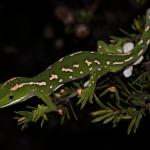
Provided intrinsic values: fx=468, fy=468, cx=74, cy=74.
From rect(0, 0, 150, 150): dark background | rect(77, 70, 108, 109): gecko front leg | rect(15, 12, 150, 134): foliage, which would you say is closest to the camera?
rect(15, 12, 150, 134): foliage

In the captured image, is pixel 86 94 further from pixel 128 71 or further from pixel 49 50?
pixel 49 50

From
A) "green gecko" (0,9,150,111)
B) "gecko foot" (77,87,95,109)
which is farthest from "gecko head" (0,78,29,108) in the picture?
"gecko foot" (77,87,95,109)

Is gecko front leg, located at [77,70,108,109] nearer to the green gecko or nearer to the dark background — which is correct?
the green gecko

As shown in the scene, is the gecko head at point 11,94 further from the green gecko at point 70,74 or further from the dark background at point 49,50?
the dark background at point 49,50

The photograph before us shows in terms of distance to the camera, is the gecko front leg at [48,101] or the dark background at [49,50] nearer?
the gecko front leg at [48,101]

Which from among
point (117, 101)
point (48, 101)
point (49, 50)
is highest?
point (49, 50)

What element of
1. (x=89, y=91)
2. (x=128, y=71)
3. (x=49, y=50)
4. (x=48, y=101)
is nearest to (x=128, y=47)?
(x=128, y=71)

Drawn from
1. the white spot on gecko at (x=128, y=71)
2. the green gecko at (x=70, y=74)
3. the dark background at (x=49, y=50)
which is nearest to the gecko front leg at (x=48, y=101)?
the green gecko at (x=70, y=74)
